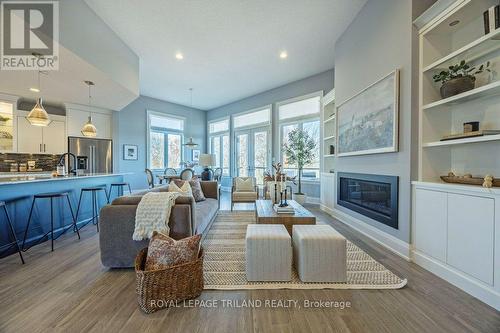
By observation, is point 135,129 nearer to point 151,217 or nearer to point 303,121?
point 303,121

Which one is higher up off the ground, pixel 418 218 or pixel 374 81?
pixel 374 81

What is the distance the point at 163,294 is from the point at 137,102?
7.60 m

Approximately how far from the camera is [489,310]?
1.67 meters

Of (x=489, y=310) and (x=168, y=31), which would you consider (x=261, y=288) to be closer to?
(x=489, y=310)

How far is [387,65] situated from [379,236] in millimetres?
2393

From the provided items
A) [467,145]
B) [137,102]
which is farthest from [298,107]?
[137,102]

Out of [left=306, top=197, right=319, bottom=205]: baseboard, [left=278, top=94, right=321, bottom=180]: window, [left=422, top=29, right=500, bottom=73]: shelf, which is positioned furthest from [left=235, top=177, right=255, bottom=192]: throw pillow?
[left=422, top=29, right=500, bottom=73]: shelf

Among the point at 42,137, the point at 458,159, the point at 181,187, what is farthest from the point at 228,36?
the point at 42,137

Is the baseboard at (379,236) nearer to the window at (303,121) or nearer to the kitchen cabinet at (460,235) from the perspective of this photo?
the kitchen cabinet at (460,235)

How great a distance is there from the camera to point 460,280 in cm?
197

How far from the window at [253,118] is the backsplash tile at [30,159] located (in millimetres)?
5778

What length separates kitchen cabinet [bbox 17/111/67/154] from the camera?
5.38 meters

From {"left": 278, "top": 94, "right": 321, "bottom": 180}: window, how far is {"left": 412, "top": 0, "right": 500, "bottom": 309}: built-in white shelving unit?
12.0ft

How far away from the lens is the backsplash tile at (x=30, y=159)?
538cm
